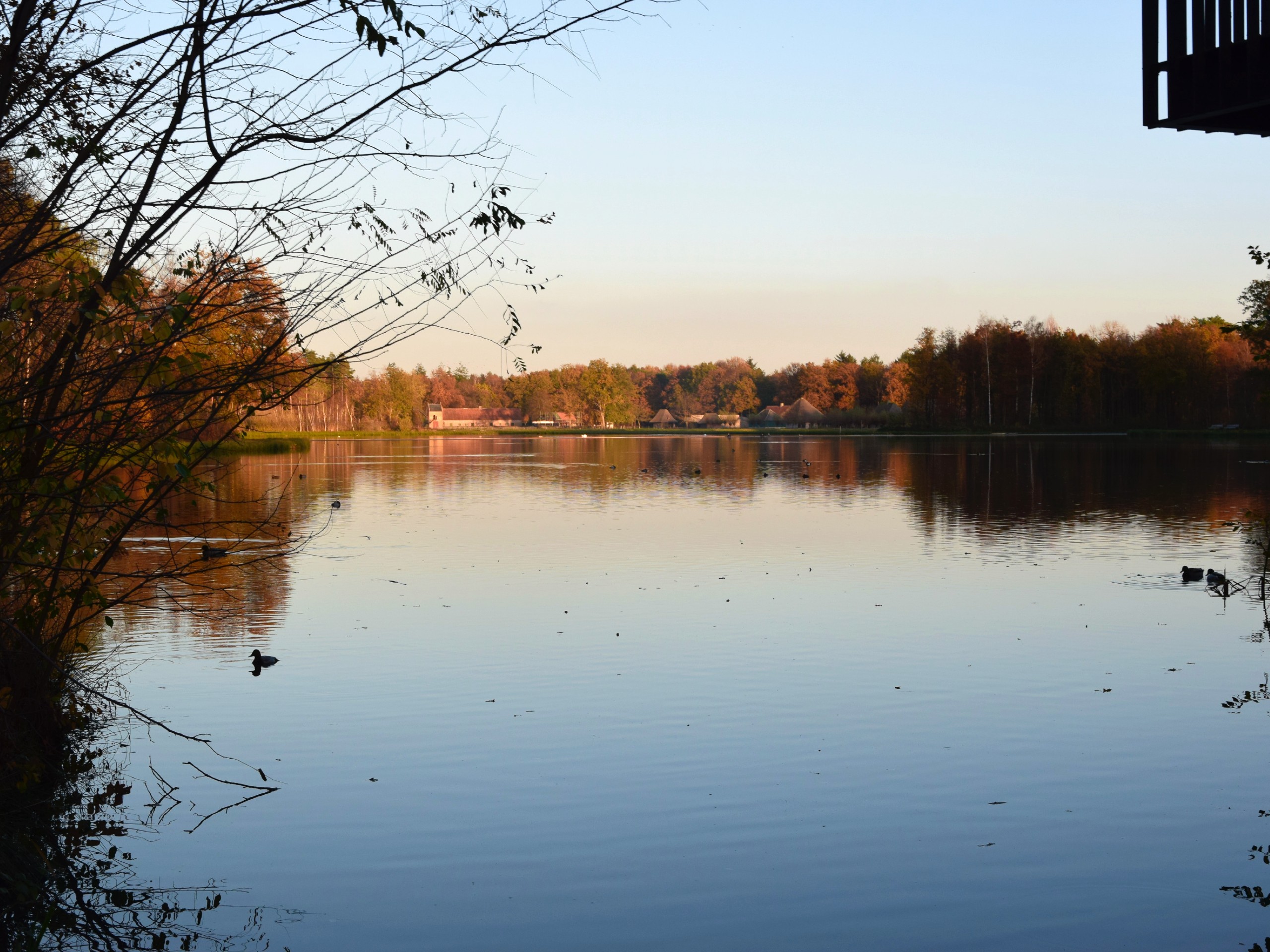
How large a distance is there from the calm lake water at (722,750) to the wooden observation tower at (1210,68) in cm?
544

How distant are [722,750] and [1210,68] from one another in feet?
24.0

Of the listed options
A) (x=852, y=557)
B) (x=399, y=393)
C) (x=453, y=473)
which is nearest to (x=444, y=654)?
(x=852, y=557)

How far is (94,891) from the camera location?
22.9 ft

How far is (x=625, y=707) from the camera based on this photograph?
36.7 feet

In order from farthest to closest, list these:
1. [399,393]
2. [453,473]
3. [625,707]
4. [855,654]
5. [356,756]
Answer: [399,393] < [453,473] < [855,654] < [625,707] < [356,756]

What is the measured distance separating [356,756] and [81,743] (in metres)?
2.36

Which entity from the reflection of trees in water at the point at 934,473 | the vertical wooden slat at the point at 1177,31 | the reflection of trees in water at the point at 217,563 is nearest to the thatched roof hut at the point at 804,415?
the reflection of trees in water at the point at 934,473

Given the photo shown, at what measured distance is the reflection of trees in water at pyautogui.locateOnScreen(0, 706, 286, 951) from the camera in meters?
6.35

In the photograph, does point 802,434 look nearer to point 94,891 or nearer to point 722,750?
point 722,750

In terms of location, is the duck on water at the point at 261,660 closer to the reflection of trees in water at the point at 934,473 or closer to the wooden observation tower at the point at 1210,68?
the wooden observation tower at the point at 1210,68

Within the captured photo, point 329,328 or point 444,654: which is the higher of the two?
point 329,328

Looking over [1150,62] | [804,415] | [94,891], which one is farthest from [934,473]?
[804,415]

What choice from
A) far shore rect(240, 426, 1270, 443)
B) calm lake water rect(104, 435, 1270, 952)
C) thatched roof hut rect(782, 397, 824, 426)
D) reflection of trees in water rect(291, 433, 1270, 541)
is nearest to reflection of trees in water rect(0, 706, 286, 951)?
calm lake water rect(104, 435, 1270, 952)

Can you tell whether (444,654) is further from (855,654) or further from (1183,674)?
(1183,674)
